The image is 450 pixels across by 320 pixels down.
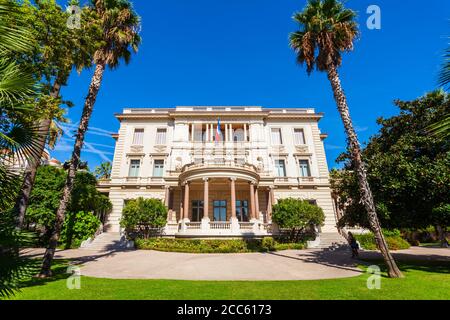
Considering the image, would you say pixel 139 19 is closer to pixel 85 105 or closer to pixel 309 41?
pixel 85 105

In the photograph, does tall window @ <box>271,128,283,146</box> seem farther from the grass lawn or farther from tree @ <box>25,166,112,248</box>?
tree @ <box>25,166,112,248</box>

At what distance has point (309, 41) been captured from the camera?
466 inches

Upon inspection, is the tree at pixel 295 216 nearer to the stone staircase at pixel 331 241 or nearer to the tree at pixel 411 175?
the stone staircase at pixel 331 241

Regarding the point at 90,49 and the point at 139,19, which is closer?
the point at 90,49

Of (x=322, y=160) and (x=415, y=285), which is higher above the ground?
(x=322, y=160)

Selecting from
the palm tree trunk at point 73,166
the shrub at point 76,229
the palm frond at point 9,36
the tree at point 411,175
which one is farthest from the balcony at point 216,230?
the palm frond at point 9,36

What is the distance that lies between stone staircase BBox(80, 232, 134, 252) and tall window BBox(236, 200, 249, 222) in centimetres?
1126

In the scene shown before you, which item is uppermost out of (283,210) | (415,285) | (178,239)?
(283,210)

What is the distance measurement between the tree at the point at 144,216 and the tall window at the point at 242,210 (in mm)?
8753

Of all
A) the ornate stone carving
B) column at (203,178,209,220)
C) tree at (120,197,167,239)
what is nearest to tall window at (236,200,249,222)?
column at (203,178,209,220)

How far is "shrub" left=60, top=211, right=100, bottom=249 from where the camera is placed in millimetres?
17812
